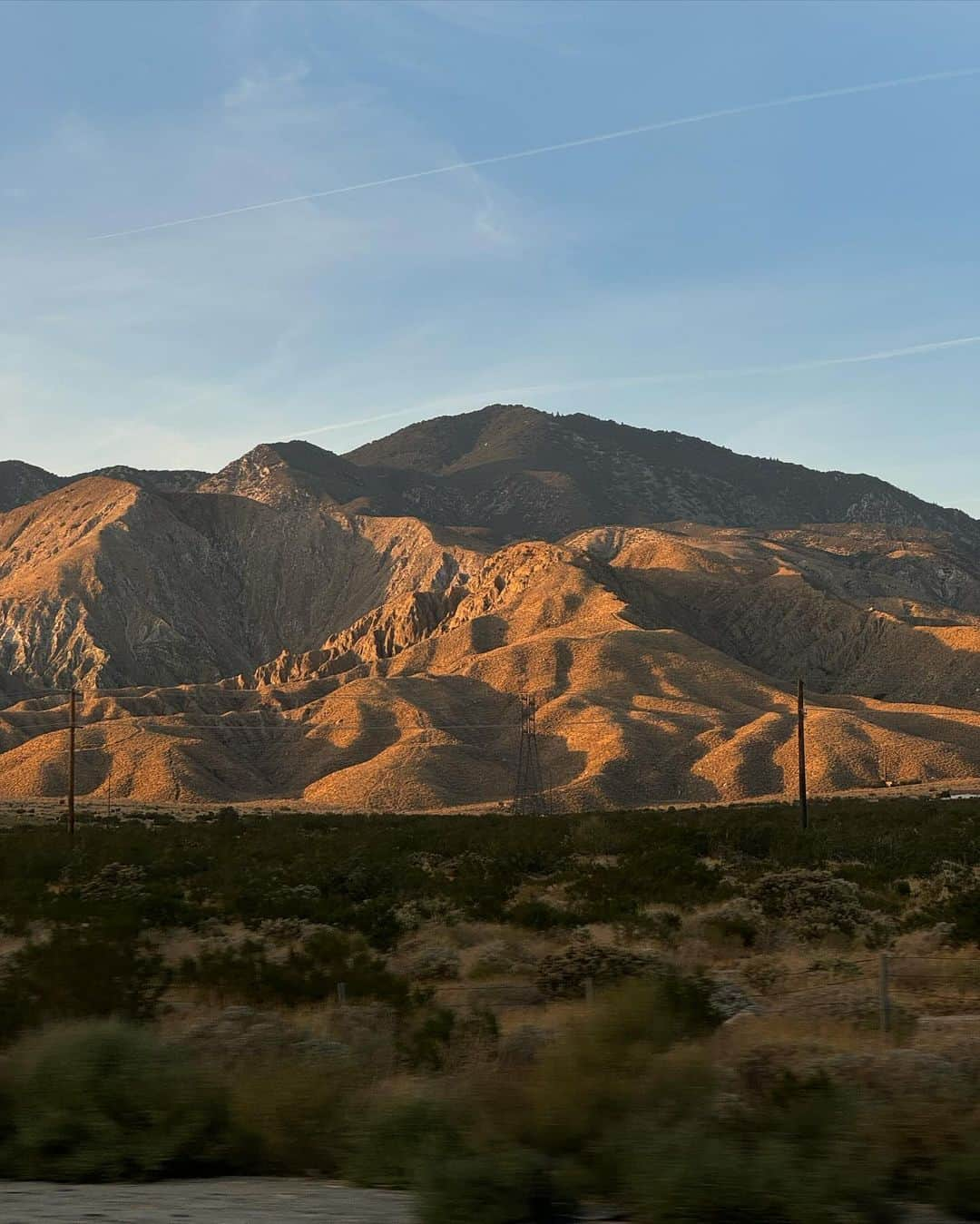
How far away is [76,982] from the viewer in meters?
19.4

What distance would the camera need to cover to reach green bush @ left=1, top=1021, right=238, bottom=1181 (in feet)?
32.3

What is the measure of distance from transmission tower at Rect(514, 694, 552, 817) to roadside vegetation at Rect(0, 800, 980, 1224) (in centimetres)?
4973

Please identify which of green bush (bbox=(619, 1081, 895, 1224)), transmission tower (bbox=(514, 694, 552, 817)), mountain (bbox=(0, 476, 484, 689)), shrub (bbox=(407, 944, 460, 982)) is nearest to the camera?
green bush (bbox=(619, 1081, 895, 1224))

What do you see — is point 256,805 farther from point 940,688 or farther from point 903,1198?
point 903,1198

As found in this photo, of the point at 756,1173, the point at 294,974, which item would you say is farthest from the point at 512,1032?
the point at 756,1173

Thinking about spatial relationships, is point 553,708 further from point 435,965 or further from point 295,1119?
point 295,1119

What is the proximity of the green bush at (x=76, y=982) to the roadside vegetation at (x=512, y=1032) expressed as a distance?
0.27ft

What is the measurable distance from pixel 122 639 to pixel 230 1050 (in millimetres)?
163679

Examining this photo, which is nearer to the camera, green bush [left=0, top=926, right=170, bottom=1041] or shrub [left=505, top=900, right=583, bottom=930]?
green bush [left=0, top=926, right=170, bottom=1041]

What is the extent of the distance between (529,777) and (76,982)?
83125 mm

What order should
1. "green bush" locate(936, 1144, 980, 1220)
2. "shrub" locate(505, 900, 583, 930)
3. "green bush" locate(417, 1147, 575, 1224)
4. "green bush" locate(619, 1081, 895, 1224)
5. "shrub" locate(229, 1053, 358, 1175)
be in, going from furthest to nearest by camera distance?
"shrub" locate(505, 900, 583, 930) → "shrub" locate(229, 1053, 358, 1175) → "green bush" locate(936, 1144, 980, 1220) → "green bush" locate(417, 1147, 575, 1224) → "green bush" locate(619, 1081, 895, 1224)

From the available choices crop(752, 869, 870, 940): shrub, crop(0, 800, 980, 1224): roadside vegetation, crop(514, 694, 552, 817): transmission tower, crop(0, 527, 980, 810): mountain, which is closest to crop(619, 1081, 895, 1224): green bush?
crop(0, 800, 980, 1224): roadside vegetation

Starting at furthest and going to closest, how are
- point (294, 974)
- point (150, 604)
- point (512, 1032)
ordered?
point (150, 604), point (294, 974), point (512, 1032)

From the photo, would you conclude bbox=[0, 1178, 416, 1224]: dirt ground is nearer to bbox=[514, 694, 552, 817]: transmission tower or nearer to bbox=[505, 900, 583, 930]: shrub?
bbox=[505, 900, 583, 930]: shrub
